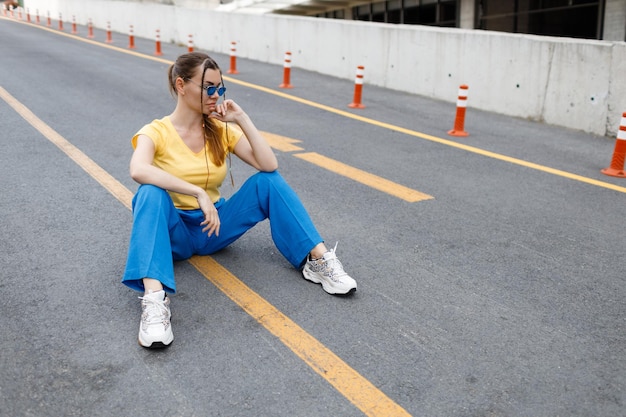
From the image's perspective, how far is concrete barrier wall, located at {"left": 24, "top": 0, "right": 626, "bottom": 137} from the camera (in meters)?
10.9

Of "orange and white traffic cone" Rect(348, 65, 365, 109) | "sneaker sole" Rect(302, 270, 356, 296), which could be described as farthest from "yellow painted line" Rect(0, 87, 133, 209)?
"orange and white traffic cone" Rect(348, 65, 365, 109)

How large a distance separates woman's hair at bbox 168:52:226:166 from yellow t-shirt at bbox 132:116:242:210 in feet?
0.17

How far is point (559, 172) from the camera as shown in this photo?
8219 millimetres

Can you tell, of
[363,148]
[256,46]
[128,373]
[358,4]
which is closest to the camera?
[128,373]

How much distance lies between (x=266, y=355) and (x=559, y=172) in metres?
5.64

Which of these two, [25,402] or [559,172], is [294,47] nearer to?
[559,172]

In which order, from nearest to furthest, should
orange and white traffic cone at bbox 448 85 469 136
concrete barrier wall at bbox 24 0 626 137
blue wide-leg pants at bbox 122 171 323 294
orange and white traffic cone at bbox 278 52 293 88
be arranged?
blue wide-leg pants at bbox 122 171 323 294 < orange and white traffic cone at bbox 448 85 469 136 < concrete barrier wall at bbox 24 0 626 137 < orange and white traffic cone at bbox 278 52 293 88

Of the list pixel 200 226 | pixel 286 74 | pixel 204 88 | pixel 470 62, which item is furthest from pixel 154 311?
pixel 286 74

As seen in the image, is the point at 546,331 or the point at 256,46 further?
the point at 256,46

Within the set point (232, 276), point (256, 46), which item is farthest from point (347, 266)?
point (256, 46)

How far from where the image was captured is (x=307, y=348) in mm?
3758

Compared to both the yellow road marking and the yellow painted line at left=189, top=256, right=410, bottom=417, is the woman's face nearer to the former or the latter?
the yellow painted line at left=189, top=256, right=410, bottom=417

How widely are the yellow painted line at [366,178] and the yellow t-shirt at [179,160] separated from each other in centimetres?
265

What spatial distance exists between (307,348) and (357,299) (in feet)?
2.48
